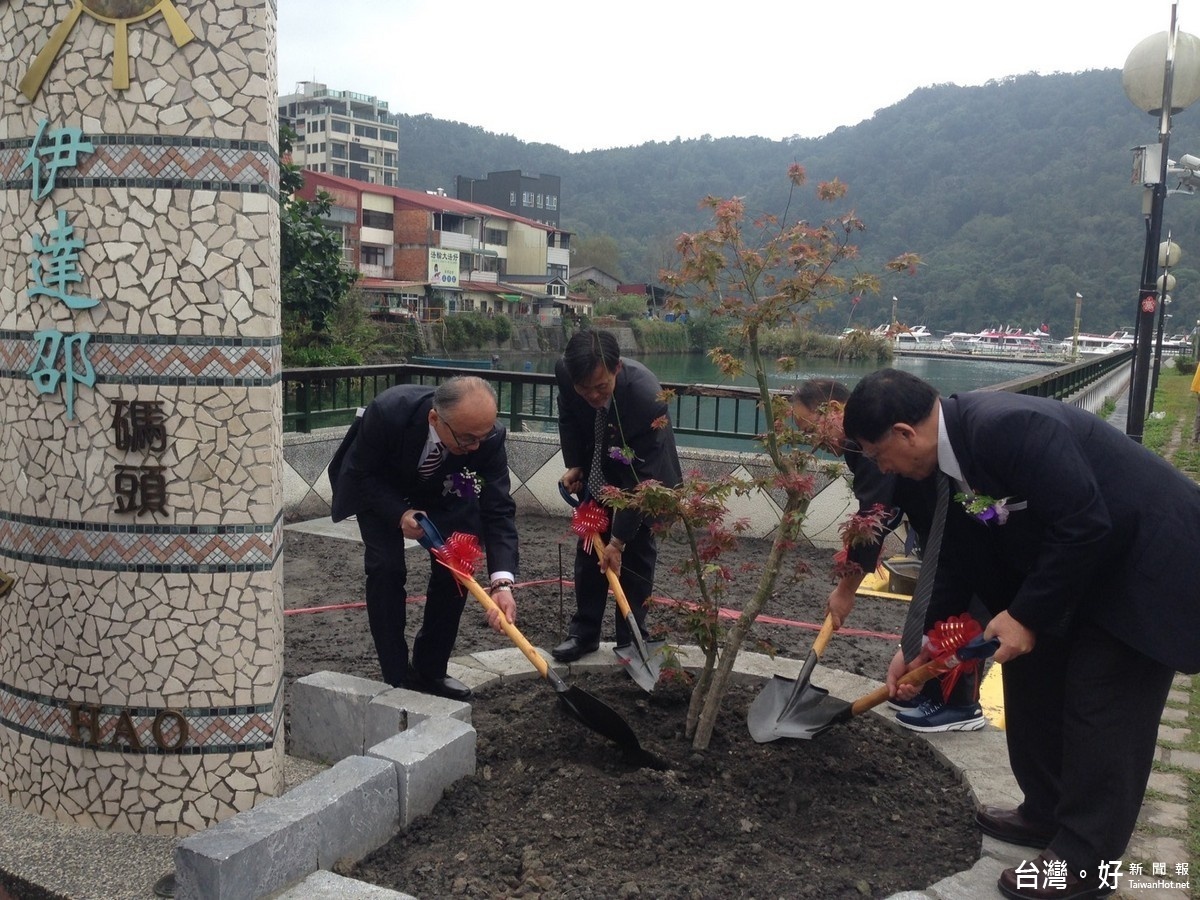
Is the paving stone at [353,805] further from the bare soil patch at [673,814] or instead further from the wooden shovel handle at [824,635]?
the wooden shovel handle at [824,635]

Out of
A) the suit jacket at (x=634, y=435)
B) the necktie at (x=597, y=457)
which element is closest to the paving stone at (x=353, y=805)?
the suit jacket at (x=634, y=435)

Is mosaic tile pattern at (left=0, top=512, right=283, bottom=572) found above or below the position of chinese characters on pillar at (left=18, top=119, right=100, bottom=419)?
below

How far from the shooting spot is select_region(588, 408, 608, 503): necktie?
4406 mm

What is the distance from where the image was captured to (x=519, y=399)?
8422 millimetres

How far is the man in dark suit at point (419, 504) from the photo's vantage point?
12.7ft

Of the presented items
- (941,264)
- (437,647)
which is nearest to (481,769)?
(437,647)

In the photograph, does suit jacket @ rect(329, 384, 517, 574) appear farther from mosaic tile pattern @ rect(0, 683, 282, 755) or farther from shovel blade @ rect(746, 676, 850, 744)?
shovel blade @ rect(746, 676, 850, 744)

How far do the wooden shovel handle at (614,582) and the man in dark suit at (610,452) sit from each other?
0.03 metres

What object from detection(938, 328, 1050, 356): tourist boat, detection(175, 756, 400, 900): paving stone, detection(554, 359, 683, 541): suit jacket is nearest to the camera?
detection(175, 756, 400, 900): paving stone

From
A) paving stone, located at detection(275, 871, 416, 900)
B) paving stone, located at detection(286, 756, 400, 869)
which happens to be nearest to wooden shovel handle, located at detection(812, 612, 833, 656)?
paving stone, located at detection(286, 756, 400, 869)

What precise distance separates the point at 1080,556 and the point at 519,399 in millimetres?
6354

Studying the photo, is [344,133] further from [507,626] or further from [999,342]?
[507,626]

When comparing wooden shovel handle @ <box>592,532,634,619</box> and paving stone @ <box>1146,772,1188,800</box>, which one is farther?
wooden shovel handle @ <box>592,532,634,619</box>

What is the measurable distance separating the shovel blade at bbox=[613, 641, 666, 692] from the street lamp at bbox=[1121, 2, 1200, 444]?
580 cm
